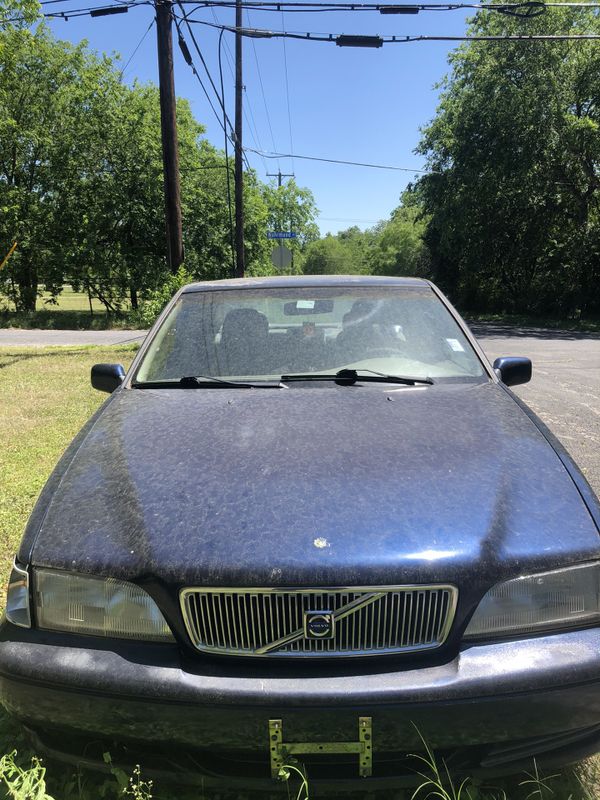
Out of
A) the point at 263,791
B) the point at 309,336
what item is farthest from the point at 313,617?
the point at 309,336

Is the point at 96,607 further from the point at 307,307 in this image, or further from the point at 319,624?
the point at 307,307

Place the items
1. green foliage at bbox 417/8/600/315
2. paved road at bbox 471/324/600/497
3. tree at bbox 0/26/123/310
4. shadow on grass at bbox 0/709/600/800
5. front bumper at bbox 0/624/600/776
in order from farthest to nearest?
tree at bbox 0/26/123/310, green foliage at bbox 417/8/600/315, paved road at bbox 471/324/600/497, shadow on grass at bbox 0/709/600/800, front bumper at bbox 0/624/600/776

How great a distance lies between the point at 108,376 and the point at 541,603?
2.28m

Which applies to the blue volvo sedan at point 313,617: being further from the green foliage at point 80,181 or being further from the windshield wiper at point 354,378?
the green foliage at point 80,181

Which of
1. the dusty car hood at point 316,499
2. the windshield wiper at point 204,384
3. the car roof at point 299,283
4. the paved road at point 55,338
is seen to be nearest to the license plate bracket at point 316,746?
the dusty car hood at point 316,499

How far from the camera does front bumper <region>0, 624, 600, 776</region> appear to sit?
1.52 metres

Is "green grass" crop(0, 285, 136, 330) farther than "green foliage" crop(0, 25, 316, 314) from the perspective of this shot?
No

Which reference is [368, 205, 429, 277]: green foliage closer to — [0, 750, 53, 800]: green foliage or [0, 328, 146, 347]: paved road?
[0, 328, 146, 347]: paved road

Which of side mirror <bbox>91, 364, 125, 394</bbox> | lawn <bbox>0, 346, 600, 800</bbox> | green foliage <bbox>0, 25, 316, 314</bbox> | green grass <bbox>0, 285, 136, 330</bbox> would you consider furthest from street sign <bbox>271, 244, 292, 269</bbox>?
side mirror <bbox>91, 364, 125, 394</bbox>

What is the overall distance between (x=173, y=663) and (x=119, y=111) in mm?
26092

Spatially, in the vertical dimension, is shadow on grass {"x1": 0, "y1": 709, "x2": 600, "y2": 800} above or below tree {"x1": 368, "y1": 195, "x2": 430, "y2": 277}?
below

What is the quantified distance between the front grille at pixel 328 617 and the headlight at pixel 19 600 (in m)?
0.49

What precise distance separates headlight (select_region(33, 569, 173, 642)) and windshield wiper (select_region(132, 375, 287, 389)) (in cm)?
120

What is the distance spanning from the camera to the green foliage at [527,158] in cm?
2120
